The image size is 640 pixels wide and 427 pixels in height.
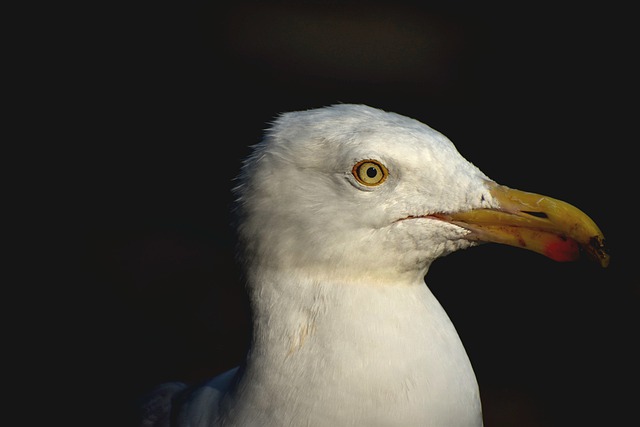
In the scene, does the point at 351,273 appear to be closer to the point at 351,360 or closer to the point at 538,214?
the point at 351,360

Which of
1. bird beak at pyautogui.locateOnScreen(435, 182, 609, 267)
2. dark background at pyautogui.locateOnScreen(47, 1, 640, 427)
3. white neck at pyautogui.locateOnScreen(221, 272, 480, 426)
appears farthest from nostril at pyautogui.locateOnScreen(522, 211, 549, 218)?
dark background at pyautogui.locateOnScreen(47, 1, 640, 427)

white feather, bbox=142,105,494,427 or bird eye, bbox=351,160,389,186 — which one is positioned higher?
bird eye, bbox=351,160,389,186

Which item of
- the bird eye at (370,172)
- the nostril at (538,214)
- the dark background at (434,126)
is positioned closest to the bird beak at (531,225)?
the nostril at (538,214)

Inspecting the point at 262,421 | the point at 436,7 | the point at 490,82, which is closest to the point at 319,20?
the point at 436,7

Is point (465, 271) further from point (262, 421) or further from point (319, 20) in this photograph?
point (262, 421)

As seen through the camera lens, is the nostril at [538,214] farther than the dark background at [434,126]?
No

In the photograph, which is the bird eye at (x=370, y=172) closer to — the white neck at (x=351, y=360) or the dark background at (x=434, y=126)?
the white neck at (x=351, y=360)

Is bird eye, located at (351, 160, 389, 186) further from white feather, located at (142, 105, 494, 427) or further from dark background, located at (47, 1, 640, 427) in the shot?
dark background, located at (47, 1, 640, 427)
